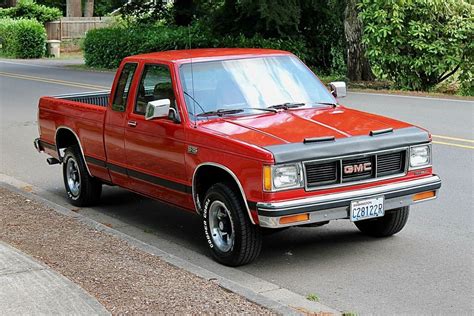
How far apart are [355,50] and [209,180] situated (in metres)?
19.2

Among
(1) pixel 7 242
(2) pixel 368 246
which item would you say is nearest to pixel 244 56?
(2) pixel 368 246

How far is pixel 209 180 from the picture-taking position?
7473 millimetres

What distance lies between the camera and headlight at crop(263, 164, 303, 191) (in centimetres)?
655

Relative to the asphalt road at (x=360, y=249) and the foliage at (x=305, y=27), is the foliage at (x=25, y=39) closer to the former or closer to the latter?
the foliage at (x=305, y=27)

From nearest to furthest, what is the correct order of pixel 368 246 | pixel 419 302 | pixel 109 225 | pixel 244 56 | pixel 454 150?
1. pixel 419 302
2. pixel 368 246
3. pixel 244 56
4. pixel 109 225
5. pixel 454 150

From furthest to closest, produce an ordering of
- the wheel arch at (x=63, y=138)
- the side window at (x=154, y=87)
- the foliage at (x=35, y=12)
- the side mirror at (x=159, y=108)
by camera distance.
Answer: the foliage at (x=35, y=12)
the wheel arch at (x=63, y=138)
the side window at (x=154, y=87)
the side mirror at (x=159, y=108)

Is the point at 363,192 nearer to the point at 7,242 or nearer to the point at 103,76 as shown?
the point at 7,242

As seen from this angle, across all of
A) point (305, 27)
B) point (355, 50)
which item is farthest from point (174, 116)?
point (305, 27)

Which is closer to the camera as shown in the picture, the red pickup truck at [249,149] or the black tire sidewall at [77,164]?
the red pickup truck at [249,149]

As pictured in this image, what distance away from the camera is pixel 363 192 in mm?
6879

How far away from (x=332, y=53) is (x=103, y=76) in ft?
27.5

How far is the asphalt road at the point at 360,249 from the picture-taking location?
631 centimetres

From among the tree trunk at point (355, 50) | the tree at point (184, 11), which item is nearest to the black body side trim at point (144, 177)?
the tree trunk at point (355, 50)

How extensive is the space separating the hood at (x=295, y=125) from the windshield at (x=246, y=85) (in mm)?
230
